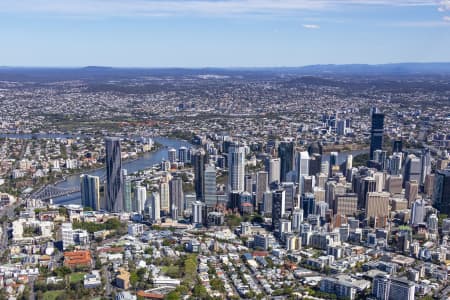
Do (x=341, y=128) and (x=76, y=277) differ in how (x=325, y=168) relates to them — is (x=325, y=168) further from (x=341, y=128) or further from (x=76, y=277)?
(x=76, y=277)

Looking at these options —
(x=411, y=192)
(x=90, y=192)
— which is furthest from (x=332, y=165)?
(x=90, y=192)

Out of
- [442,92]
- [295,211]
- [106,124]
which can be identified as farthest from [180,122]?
[442,92]

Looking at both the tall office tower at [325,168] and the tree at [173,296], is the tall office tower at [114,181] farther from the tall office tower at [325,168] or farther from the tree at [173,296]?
the tall office tower at [325,168]

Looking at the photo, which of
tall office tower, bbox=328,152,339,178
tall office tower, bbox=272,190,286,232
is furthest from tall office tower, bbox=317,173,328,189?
tall office tower, bbox=272,190,286,232

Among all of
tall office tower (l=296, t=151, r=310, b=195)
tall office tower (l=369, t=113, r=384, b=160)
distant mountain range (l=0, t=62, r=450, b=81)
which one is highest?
distant mountain range (l=0, t=62, r=450, b=81)

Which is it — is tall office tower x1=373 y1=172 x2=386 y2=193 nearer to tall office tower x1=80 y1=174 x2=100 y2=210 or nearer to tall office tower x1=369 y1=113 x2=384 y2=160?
tall office tower x1=369 y1=113 x2=384 y2=160

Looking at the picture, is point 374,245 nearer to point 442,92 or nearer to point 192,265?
point 192,265

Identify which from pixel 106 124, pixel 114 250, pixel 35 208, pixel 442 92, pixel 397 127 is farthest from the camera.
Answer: pixel 442 92
